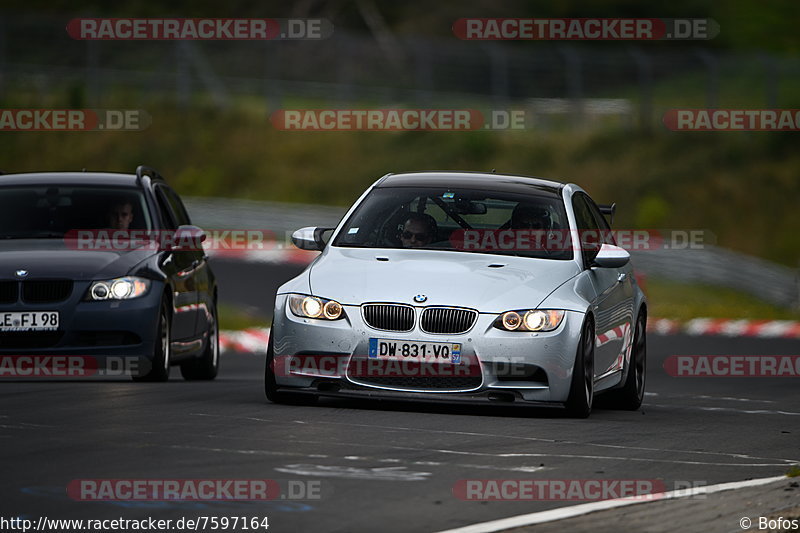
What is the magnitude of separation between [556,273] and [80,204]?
178 inches

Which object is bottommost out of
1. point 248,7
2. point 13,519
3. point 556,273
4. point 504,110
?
point 13,519

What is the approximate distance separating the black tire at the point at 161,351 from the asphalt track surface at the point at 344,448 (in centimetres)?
33

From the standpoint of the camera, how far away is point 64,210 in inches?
553

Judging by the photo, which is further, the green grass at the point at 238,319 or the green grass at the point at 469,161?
the green grass at the point at 469,161

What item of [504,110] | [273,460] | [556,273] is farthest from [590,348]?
[504,110]

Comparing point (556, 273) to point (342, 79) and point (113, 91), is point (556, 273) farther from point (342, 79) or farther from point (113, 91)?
point (113, 91)

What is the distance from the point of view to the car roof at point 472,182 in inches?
484

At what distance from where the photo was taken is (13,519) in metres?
6.89

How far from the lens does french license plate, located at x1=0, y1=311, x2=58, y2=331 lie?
12.9 metres

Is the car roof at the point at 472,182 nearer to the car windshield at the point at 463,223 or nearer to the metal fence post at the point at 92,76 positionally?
the car windshield at the point at 463,223

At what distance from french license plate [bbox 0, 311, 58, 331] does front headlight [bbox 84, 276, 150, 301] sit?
1.03 ft
